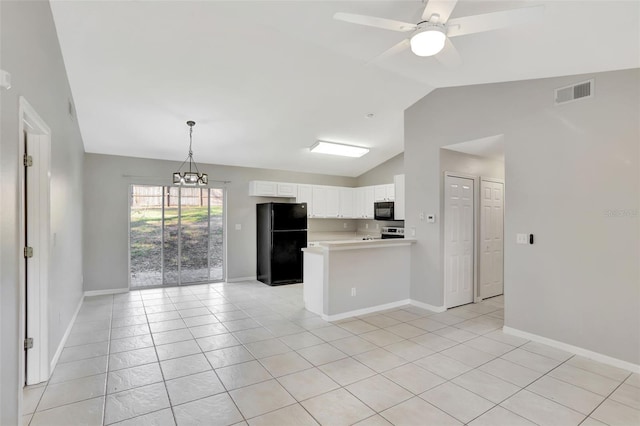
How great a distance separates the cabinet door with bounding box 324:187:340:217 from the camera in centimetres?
757

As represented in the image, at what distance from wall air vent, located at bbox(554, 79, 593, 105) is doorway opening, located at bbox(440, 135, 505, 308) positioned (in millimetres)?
957

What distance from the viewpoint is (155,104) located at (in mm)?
4203

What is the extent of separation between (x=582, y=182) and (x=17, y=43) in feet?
15.4

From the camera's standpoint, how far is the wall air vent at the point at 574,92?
3133mm

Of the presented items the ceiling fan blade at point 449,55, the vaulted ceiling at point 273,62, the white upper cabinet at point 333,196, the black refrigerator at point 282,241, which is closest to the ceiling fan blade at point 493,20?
the ceiling fan blade at point 449,55

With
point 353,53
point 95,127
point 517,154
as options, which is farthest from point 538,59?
point 95,127

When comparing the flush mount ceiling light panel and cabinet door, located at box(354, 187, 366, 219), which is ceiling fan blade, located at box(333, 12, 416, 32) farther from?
cabinet door, located at box(354, 187, 366, 219)

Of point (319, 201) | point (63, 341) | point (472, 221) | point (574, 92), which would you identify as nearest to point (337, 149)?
point (319, 201)

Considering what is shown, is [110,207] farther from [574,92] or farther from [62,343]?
[574,92]

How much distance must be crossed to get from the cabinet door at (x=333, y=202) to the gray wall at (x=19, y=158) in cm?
490

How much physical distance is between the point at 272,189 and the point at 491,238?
14.0ft

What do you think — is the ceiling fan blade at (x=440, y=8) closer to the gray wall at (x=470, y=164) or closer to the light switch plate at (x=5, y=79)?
the light switch plate at (x=5, y=79)

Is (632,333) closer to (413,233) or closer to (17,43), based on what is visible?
(413,233)

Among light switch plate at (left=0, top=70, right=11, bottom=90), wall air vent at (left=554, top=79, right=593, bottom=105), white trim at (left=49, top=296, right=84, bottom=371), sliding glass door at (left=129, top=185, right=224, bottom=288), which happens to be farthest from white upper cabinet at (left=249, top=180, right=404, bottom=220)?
light switch plate at (left=0, top=70, right=11, bottom=90)
